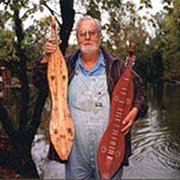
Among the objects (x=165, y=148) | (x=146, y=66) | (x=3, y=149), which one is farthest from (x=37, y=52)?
(x=146, y=66)

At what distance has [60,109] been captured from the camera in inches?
133

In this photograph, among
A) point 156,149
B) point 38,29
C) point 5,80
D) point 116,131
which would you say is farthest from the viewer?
point 5,80

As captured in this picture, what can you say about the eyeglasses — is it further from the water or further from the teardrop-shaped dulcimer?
the water

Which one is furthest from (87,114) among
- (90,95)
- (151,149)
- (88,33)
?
(151,149)

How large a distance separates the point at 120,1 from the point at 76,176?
204 inches

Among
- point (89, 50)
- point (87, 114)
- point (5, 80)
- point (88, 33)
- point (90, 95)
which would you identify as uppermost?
point (88, 33)

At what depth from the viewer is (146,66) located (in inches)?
1939

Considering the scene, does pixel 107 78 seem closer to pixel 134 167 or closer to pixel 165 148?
pixel 134 167

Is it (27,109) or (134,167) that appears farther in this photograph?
(134,167)

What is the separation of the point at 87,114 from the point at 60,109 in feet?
0.61

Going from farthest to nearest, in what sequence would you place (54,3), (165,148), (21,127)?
(165,148) → (21,127) → (54,3)

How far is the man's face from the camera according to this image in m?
3.38

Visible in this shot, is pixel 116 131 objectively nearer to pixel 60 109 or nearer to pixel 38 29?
pixel 60 109

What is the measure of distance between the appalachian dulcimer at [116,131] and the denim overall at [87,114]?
40mm
